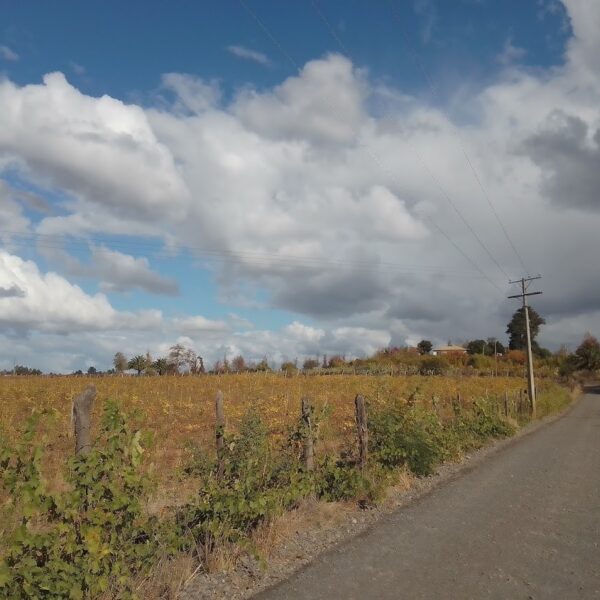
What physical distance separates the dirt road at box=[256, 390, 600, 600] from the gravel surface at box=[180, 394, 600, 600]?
1 centimetres

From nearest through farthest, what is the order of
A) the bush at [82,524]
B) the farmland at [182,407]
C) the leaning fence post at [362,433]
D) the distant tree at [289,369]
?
1. the bush at [82,524]
2. the leaning fence post at [362,433]
3. the farmland at [182,407]
4. the distant tree at [289,369]

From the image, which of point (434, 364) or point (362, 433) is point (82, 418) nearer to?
point (362, 433)

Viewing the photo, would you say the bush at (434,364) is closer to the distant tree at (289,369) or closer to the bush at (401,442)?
the distant tree at (289,369)

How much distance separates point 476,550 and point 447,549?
351mm

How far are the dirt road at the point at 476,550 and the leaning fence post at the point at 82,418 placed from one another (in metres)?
2.41

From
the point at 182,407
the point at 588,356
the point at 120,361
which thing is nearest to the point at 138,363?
the point at 120,361

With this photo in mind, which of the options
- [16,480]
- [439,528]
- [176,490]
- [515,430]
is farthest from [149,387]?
[16,480]

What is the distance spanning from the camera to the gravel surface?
5660 millimetres

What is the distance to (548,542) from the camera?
717 cm

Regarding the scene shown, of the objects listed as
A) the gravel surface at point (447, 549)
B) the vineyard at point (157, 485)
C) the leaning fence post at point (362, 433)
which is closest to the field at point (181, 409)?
the vineyard at point (157, 485)

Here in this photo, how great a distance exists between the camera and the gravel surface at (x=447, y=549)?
5.66m

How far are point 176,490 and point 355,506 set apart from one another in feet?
9.62

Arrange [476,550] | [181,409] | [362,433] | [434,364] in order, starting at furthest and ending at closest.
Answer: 1. [434,364]
2. [181,409]
3. [362,433]
4. [476,550]

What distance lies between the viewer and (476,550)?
6801 mm
